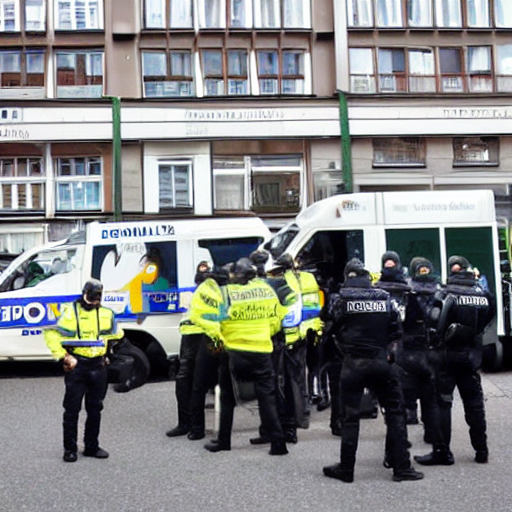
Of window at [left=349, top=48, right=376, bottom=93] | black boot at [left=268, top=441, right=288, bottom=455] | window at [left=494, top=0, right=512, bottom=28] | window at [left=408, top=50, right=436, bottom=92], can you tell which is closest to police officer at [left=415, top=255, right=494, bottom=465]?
black boot at [left=268, top=441, right=288, bottom=455]

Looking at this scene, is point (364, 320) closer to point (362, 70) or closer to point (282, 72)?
point (282, 72)

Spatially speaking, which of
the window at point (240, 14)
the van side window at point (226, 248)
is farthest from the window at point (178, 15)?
the van side window at point (226, 248)

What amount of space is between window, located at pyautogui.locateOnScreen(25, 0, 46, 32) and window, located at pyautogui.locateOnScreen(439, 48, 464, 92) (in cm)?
1152

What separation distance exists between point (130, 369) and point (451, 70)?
1781 centimetres

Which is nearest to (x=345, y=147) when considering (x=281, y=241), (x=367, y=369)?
(x=281, y=241)

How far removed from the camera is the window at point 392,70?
22922 mm

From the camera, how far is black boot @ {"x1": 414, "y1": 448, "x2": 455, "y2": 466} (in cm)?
718

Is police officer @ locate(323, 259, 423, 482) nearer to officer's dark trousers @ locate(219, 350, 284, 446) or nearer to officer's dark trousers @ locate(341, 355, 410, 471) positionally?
officer's dark trousers @ locate(341, 355, 410, 471)

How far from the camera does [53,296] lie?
39.2 ft

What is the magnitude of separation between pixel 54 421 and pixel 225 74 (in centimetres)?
1523

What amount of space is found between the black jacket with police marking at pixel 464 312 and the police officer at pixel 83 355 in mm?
3172

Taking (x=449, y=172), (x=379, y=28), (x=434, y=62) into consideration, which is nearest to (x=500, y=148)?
(x=449, y=172)

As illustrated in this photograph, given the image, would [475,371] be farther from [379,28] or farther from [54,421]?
[379,28]

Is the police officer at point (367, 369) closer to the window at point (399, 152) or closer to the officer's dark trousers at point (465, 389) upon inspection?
the officer's dark trousers at point (465, 389)
